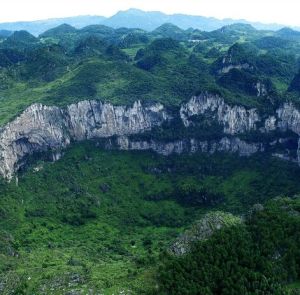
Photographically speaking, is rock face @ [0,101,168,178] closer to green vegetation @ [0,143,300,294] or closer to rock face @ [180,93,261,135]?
green vegetation @ [0,143,300,294]

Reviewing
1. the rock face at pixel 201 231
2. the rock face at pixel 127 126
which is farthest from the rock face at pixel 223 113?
the rock face at pixel 201 231

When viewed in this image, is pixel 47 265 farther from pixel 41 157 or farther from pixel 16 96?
pixel 16 96

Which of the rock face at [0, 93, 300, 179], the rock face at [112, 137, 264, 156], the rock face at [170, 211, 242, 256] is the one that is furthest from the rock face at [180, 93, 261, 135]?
the rock face at [170, 211, 242, 256]

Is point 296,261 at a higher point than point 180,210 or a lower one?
higher

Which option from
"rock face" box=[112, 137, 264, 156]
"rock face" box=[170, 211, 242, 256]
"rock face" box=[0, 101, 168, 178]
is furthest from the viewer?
"rock face" box=[112, 137, 264, 156]

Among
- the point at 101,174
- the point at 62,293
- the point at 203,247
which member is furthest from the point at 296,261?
the point at 101,174

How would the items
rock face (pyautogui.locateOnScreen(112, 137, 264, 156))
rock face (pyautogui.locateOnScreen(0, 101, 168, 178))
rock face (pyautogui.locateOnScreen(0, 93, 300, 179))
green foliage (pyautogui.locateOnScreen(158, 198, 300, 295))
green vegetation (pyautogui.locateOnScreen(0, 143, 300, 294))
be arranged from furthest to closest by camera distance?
1. rock face (pyautogui.locateOnScreen(112, 137, 264, 156))
2. rock face (pyautogui.locateOnScreen(0, 93, 300, 179))
3. rock face (pyautogui.locateOnScreen(0, 101, 168, 178))
4. green vegetation (pyautogui.locateOnScreen(0, 143, 300, 294))
5. green foliage (pyautogui.locateOnScreen(158, 198, 300, 295))
